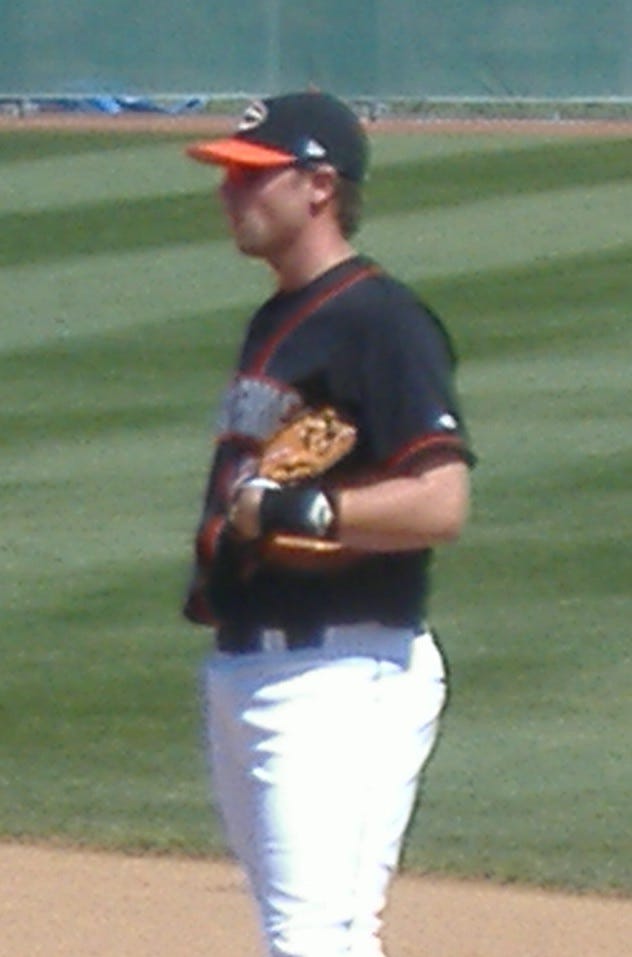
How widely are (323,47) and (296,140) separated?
821 inches

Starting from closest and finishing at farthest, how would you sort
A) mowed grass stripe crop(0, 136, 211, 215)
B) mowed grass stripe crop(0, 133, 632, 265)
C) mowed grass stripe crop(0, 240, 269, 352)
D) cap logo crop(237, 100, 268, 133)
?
cap logo crop(237, 100, 268, 133)
mowed grass stripe crop(0, 240, 269, 352)
mowed grass stripe crop(0, 133, 632, 265)
mowed grass stripe crop(0, 136, 211, 215)

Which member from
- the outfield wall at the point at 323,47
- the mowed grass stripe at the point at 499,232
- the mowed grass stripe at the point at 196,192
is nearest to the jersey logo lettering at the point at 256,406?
the mowed grass stripe at the point at 499,232

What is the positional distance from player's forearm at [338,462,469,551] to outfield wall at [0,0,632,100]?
2031cm

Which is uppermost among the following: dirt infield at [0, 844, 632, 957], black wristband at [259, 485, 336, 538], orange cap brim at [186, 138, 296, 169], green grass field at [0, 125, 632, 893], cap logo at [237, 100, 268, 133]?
cap logo at [237, 100, 268, 133]

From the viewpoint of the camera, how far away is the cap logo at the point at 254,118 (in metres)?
4.00

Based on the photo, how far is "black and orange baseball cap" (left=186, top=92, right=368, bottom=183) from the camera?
12.9ft

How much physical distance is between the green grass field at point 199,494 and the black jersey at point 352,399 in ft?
7.70

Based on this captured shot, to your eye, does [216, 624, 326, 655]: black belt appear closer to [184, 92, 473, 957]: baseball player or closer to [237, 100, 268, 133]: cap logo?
[184, 92, 473, 957]: baseball player

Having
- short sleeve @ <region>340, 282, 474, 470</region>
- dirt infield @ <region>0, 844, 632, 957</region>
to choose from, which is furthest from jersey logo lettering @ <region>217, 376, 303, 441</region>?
dirt infield @ <region>0, 844, 632, 957</region>

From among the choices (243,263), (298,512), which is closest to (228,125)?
(243,263)

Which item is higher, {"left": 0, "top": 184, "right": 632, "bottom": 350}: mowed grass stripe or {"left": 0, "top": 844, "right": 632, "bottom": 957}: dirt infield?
{"left": 0, "top": 844, "right": 632, "bottom": 957}: dirt infield

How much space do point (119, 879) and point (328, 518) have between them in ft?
8.52

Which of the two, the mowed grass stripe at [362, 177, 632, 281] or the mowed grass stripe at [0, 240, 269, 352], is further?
the mowed grass stripe at [362, 177, 632, 281]

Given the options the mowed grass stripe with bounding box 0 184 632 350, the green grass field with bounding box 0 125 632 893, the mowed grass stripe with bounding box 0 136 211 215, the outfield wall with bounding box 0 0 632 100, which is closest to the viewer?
the green grass field with bounding box 0 125 632 893
